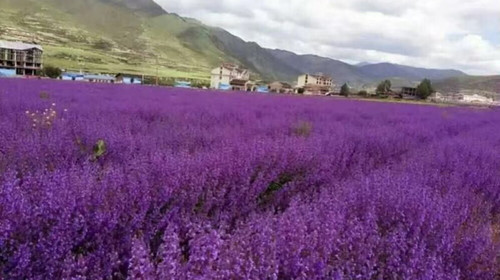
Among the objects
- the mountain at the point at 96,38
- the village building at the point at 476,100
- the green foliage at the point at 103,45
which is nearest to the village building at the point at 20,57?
the mountain at the point at 96,38

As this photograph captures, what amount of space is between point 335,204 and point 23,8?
178 m

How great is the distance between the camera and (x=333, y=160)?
4.30 m

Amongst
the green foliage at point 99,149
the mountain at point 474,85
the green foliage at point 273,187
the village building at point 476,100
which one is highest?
the mountain at point 474,85

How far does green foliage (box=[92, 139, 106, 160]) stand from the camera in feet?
12.4

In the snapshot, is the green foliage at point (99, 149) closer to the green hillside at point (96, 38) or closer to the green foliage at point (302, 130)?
the green foliage at point (302, 130)

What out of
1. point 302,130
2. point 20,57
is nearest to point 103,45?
point 20,57

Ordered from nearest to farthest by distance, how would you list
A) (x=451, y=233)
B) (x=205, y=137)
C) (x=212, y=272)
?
(x=212, y=272)
(x=451, y=233)
(x=205, y=137)

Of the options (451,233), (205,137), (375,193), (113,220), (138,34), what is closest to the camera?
(113,220)

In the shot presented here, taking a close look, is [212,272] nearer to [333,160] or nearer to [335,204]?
[335,204]

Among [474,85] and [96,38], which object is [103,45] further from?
[474,85]

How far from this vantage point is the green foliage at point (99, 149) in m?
3.78

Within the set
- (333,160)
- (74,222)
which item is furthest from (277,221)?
(333,160)

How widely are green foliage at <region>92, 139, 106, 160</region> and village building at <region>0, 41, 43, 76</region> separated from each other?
7173 centimetres

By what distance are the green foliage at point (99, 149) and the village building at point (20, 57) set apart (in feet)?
235
